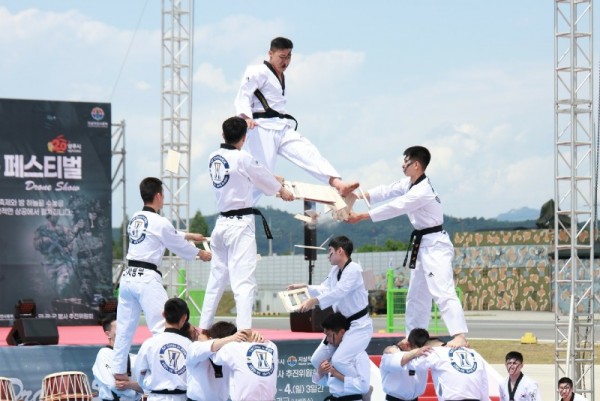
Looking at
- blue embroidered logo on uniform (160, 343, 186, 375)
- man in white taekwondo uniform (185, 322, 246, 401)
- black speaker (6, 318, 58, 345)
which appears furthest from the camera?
black speaker (6, 318, 58, 345)

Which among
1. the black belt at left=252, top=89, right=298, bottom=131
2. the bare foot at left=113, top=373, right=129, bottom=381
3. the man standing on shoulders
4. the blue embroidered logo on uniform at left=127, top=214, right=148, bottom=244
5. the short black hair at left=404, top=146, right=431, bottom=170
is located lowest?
the man standing on shoulders

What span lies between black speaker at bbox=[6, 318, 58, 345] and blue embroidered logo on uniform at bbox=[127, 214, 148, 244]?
3.65 meters

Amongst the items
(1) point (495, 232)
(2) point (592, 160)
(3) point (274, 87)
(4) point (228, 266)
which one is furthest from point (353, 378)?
(1) point (495, 232)

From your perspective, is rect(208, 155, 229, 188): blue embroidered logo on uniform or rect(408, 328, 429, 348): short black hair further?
rect(408, 328, 429, 348): short black hair

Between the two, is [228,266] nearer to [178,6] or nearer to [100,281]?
[100,281]

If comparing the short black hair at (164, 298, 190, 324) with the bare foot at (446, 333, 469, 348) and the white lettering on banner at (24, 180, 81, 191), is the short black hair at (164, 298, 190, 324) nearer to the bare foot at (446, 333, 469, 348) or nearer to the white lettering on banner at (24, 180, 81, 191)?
the bare foot at (446, 333, 469, 348)

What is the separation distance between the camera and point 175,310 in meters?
8.73

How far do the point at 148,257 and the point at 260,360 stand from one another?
2.17 m

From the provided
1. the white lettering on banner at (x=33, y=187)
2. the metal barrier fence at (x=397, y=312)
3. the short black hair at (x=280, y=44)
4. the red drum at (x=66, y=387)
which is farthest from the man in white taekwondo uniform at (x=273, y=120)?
the white lettering on banner at (x=33, y=187)

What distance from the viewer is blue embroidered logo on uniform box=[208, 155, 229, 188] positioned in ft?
29.8

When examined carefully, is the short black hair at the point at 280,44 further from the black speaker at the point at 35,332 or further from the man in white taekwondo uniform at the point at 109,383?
the black speaker at the point at 35,332

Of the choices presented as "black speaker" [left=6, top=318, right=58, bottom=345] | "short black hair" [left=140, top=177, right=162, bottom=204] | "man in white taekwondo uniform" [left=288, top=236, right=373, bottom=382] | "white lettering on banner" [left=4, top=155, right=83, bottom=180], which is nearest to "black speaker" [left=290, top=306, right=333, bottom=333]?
"black speaker" [left=6, top=318, right=58, bottom=345]

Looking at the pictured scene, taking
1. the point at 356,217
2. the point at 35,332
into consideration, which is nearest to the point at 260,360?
the point at 356,217

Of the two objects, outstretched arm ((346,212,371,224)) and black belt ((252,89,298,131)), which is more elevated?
black belt ((252,89,298,131))
